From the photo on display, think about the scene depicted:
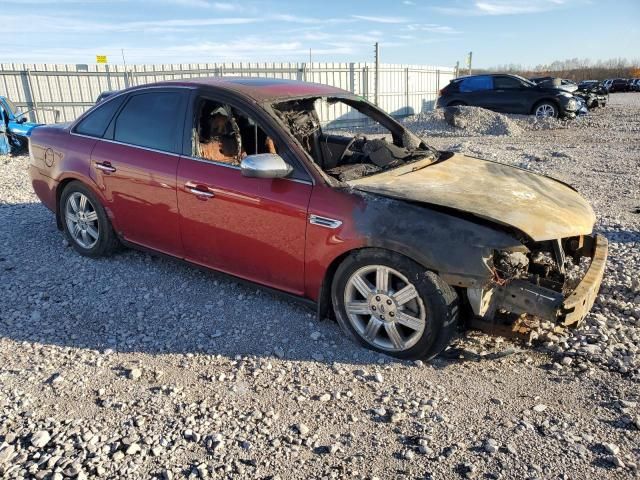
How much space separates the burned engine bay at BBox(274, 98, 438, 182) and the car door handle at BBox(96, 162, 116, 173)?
1.66 meters

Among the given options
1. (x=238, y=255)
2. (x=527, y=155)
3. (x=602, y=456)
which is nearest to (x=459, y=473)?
(x=602, y=456)

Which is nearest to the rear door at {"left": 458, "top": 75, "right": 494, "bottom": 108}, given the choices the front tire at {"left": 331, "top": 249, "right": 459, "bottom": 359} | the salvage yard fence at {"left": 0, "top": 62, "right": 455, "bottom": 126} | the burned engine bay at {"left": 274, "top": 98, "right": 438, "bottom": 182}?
the salvage yard fence at {"left": 0, "top": 62, "right": 455, "bottom": 126}

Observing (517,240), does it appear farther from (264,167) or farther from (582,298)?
(264,167)

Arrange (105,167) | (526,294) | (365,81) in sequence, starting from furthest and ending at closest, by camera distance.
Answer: (365,81) < (105,167) < (526,294)

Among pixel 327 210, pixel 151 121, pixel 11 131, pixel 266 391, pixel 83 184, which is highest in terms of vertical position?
pixel 151 121

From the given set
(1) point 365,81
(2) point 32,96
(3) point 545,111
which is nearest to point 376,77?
(1) point 365,81

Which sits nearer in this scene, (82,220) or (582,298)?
(582,298)

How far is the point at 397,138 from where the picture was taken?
16.3ft

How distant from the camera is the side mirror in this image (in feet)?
11.6

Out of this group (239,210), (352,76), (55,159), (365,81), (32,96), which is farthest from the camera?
(365,81)

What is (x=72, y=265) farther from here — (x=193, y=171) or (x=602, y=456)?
(x=602, y=456)

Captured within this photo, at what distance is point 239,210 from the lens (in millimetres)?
3859

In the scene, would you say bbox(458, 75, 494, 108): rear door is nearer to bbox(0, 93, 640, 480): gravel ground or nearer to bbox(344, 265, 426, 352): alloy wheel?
bbox(0, 93, 640, 480): gravel ground

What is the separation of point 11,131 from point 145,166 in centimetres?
930
